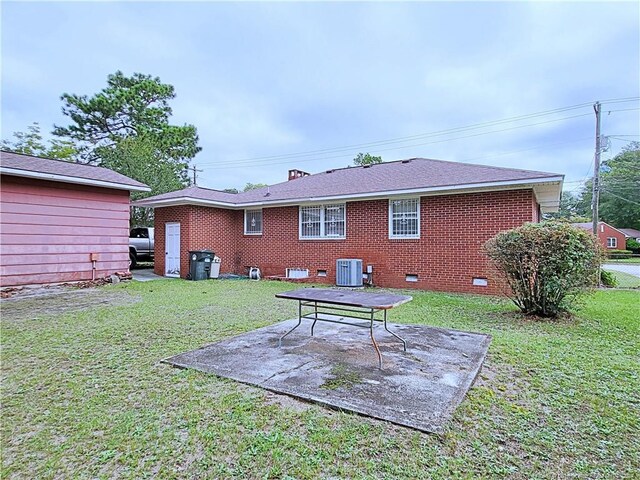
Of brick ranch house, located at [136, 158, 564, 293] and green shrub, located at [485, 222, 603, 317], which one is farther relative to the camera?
brick ranch house, located at [136, 158, 564, 293]

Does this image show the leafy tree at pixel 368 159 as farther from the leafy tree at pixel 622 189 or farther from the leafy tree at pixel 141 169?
the leafy tree at pixel 141 169

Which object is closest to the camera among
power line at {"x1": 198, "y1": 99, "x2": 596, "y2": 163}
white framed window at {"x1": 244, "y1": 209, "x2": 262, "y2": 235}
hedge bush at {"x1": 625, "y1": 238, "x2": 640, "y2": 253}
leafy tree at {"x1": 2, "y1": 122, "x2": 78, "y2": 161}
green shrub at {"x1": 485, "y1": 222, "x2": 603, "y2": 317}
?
green shrub at {"x1": 485, "y1": 222, "x2": 603, "y2": 317}

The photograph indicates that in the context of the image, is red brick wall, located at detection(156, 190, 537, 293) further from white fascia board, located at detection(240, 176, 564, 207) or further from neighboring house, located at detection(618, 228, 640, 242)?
neighboring house, located at detection(618, 228, 640, 242)

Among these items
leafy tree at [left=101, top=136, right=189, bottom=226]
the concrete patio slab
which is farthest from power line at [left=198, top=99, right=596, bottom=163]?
the concrete patio slab

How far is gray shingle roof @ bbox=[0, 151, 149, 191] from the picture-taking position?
8922 millimetres

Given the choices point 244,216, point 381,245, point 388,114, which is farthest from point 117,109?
point 381,245

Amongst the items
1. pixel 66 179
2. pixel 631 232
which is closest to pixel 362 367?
pixel 66 179

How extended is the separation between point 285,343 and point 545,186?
833cm

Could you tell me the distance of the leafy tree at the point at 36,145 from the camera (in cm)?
2270

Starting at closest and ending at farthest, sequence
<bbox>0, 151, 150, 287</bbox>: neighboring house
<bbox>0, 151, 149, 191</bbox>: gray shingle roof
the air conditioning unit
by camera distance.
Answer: <bbox>0, 151, 149, 191</bbox>: gray shingle roof
<bbox>0, 151, 150, 287</bbox>: neighboring house
the air conditioning unit

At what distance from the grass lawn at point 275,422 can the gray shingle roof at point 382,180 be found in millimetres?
5362

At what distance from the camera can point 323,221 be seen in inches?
497

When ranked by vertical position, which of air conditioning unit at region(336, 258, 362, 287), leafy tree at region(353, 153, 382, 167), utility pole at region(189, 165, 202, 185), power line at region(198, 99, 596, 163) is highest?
leafy tree at region(353, 153, 382, 167)

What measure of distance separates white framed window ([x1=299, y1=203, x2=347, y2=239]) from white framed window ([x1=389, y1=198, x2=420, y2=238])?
1.68m
